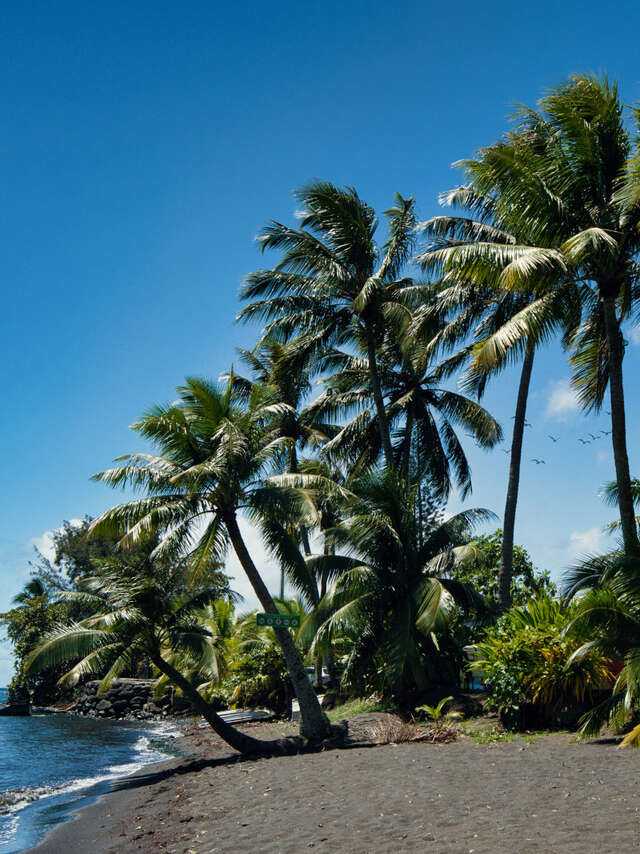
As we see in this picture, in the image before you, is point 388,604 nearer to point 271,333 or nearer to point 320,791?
point 320,791

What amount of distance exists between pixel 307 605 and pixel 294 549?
187 centimetres

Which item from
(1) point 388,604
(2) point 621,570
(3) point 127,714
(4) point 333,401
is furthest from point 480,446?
(3) point 127,714

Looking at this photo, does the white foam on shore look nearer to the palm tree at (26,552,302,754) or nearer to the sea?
the sea

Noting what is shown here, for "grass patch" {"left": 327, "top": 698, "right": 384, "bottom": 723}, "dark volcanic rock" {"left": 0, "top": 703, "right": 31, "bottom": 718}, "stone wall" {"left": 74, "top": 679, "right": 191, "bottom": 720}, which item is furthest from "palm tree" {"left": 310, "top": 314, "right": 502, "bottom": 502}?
"dark volcanic rock" {"left": 0, "top": 703, "right": 31, "bottom": 718}

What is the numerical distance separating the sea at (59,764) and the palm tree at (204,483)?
16.7 ft

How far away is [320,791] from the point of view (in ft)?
29.5

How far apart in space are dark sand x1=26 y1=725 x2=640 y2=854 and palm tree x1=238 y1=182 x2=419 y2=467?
10.1 meters

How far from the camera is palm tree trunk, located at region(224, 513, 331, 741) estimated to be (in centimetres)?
1401

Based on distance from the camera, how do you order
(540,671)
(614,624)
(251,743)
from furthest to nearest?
1. (251,743)
2. (540,671)
3. (614,624)

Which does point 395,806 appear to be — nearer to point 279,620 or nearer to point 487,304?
point 279,620

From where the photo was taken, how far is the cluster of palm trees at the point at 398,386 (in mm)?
12570

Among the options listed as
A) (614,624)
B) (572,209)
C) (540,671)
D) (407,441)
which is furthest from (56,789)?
(572,209)

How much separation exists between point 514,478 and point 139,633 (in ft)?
34.2

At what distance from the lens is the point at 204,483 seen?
577 inches
